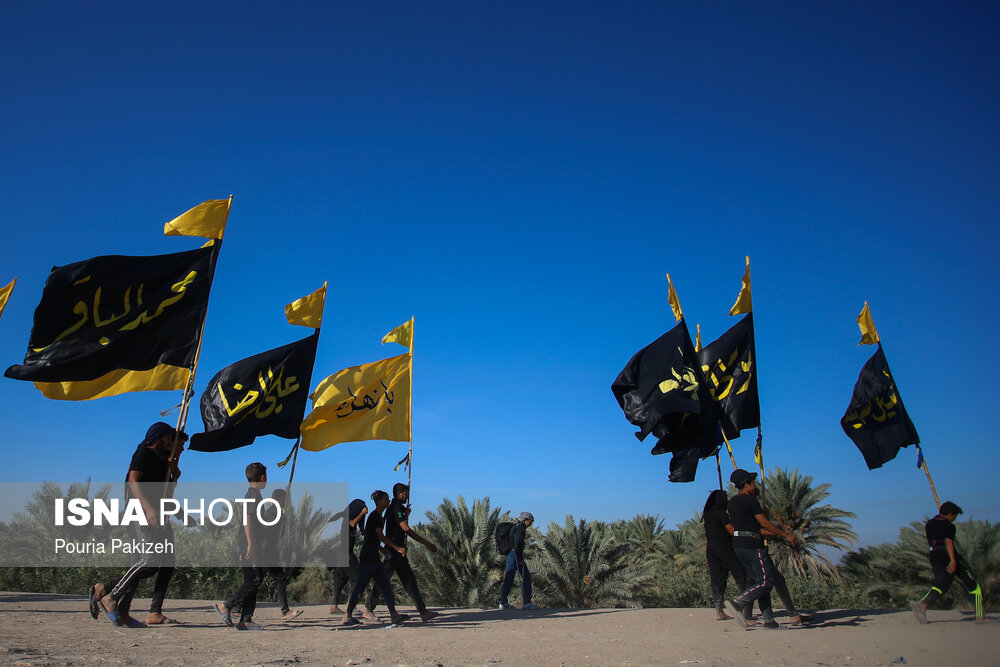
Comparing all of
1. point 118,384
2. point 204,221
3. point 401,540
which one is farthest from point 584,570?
point 204,221

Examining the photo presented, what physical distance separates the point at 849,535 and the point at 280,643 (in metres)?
16.2

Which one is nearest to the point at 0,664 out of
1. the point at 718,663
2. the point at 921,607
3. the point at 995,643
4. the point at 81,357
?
the point at 81,357

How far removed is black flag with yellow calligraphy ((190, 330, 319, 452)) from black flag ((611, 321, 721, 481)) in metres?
5.34

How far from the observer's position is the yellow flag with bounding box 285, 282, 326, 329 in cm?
1220

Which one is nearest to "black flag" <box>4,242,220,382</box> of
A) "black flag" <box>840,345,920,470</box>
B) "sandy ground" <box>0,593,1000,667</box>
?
"sandy ground" <box>0,593,1000,667</box>

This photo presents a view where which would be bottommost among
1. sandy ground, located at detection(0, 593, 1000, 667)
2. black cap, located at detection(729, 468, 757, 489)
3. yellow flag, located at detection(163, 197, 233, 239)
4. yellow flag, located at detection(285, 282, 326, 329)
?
sandy ground, located at detection(0, 593, 1000, 667)

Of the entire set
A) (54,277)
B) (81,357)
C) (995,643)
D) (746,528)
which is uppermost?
(54,277)

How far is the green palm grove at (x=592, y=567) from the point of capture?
15.6 m

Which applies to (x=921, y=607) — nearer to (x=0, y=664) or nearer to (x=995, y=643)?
(x=995, y=643)

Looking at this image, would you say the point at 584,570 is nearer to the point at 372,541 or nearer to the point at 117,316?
the point at 372,541

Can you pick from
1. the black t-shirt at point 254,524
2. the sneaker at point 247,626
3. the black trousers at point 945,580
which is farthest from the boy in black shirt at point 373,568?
the black trousers at point 945,580

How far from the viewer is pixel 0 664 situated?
485 centimetres

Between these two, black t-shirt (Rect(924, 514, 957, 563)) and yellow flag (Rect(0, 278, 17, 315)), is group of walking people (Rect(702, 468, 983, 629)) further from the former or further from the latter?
yellow flag (Rect(0, 278, 17, 315))

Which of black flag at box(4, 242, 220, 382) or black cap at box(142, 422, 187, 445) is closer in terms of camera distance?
black cap at box(142, 422, 187, 445)
